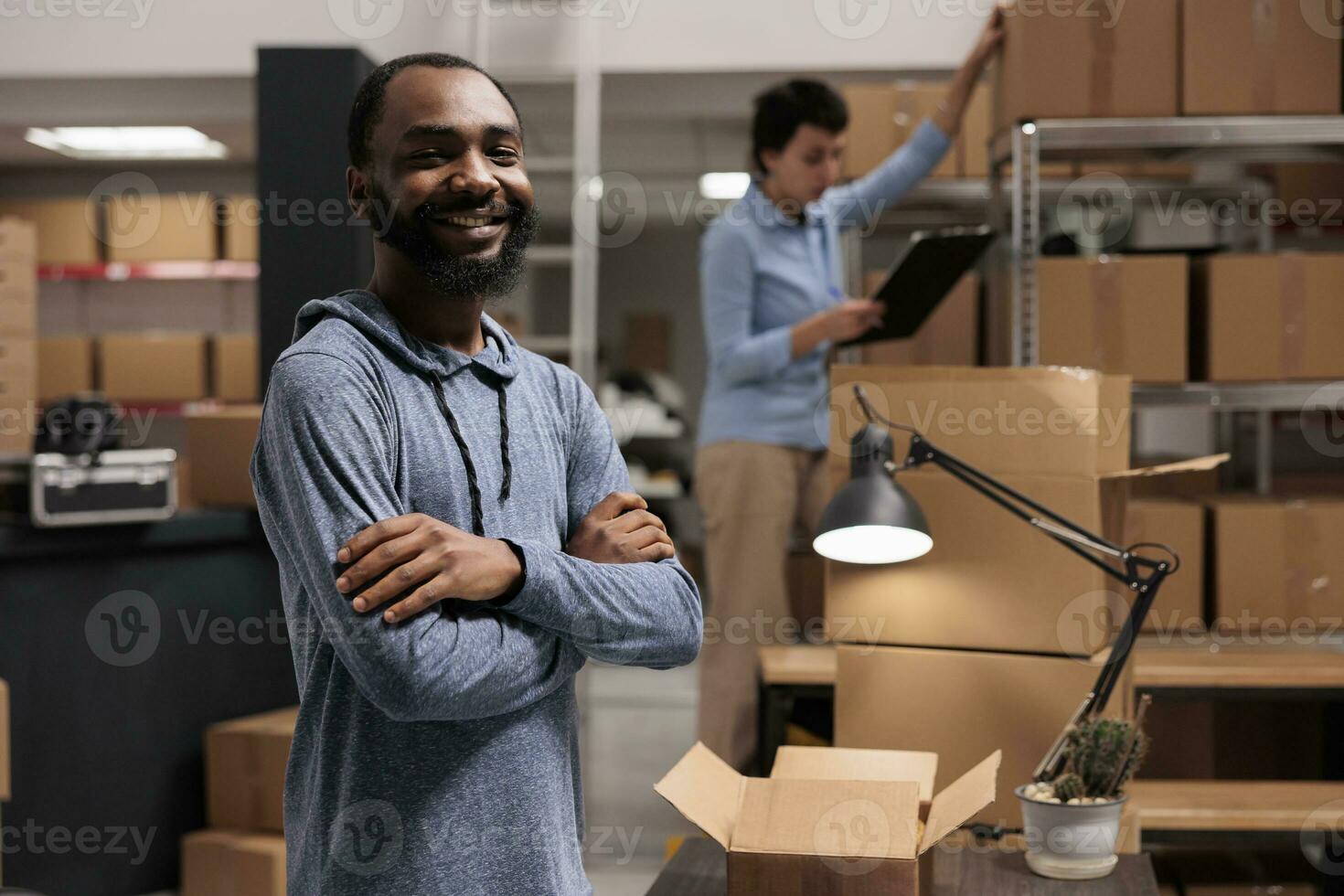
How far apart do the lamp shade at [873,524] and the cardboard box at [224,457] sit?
198 centimetres

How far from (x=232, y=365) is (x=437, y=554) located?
543 cm

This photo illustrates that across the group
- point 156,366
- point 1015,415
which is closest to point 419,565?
point 1015,415

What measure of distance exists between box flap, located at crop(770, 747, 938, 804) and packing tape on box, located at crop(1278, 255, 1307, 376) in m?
1.53

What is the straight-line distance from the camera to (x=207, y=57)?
467 cm

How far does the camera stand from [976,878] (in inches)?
59.6

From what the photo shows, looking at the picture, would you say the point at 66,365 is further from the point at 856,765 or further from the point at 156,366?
the point at 856,765

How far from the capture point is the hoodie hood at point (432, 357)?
45.7 inches

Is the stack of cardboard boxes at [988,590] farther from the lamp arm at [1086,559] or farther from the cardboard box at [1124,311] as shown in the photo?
the cardboard box at [1124,311]

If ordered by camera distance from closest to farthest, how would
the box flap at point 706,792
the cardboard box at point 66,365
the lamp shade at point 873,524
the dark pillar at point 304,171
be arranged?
the box flap at point 706,792
the lamp shade at point 873,524
the dark pillar at point 304,171
the cardboard box at point 66,365

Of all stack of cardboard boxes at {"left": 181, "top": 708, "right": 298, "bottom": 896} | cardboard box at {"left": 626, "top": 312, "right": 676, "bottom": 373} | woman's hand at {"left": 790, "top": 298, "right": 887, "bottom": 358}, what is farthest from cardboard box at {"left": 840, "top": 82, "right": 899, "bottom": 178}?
cardboard box at {"left": 626, "top": 312, "right": 676, "bottom": 373}

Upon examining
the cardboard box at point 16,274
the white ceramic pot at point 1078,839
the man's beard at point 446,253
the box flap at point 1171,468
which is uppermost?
the cardboard box at point 16,274

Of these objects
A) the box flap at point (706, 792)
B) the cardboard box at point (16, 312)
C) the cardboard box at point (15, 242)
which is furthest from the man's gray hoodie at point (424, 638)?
the cardboard box at point (15, 242)

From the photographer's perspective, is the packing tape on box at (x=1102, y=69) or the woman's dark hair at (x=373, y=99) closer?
the woman's dark hair at (x=373, y=99)

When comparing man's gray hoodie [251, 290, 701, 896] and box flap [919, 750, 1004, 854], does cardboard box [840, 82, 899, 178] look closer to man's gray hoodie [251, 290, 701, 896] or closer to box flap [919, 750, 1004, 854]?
box flap [919, 750, 1004, 854]
